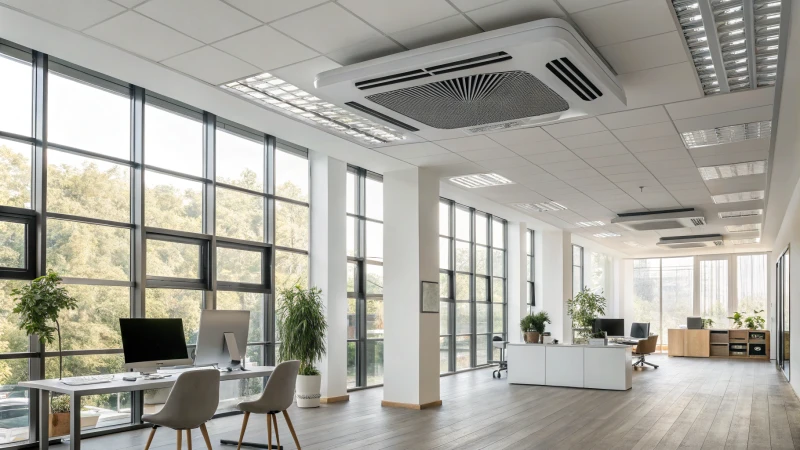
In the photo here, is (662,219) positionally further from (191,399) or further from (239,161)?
(191,399)

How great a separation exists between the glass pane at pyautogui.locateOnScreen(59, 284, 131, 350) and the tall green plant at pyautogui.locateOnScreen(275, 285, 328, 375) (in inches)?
82.4

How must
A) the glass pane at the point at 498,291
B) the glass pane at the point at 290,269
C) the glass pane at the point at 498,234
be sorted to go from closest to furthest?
the glass pane at the point at 290,269
the glass pane at the point at 498,291
the glass pane at the point at 498,234

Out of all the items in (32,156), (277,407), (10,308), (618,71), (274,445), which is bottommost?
(274,445)

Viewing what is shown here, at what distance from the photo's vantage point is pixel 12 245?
583cm

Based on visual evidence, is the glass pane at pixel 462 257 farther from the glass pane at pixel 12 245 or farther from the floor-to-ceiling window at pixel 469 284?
the glass pane at pixel 12 245

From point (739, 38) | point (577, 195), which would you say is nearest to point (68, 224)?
point (739, 38)

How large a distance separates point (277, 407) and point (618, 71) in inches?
151

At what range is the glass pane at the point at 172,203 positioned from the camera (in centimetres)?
712

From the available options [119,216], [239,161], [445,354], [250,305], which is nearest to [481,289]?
[445,354]

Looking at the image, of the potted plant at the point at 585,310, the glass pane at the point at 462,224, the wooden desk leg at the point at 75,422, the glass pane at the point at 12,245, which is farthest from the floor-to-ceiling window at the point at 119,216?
the potted plant at the point at 585,310

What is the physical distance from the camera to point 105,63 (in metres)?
5.09

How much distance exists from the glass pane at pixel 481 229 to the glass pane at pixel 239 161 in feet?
21.3

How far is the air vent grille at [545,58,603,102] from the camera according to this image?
4.14 meters

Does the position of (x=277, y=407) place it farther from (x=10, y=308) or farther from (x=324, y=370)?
(x=324, y=370)
